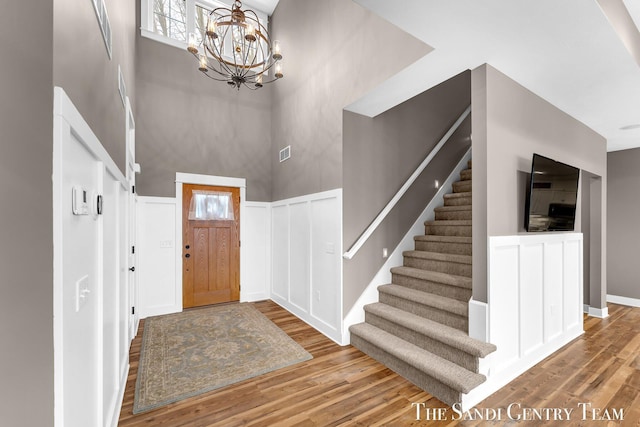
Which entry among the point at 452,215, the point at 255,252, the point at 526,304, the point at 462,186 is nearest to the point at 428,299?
the point at 526,304

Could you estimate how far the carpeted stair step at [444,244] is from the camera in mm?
3373

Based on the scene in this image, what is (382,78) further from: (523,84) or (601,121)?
(601,121)

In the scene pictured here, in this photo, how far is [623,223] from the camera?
4758 millimetres

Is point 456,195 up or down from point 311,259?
up

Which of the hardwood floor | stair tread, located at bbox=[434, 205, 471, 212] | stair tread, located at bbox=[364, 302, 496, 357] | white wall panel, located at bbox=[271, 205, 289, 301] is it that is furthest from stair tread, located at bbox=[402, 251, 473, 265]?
white wall panel, located at bbox=[271, 205, 289, 301]

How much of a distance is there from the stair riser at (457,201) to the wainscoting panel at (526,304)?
1.08 meters

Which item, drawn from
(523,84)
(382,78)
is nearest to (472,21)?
(382,78)

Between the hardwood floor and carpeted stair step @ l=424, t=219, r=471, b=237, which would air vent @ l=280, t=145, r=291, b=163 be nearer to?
carpeted stair step @ l=424, t=219, r=471, b=237

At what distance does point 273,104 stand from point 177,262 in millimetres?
3235

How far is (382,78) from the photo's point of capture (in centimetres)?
270

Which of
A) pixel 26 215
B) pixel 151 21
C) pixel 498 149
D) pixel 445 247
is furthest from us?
pixel 151 21

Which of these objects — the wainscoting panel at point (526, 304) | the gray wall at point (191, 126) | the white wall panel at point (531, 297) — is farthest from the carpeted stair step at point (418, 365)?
the gray wall at point (191, 126)

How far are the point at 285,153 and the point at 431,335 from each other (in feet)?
11.2

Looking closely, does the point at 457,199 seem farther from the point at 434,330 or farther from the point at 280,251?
the point at 280,251
